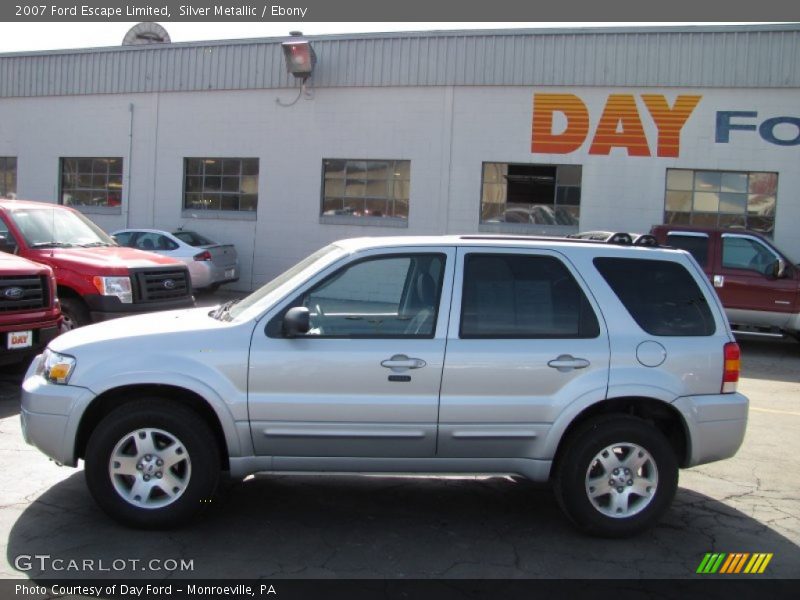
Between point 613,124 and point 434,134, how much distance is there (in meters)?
3.80

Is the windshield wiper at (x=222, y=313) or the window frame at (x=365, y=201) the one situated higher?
the window frame at (x=365, y=201)

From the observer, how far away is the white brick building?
15719 millimetres

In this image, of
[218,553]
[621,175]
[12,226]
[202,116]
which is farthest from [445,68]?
[218,553]

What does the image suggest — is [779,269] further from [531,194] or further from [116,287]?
[116,287]

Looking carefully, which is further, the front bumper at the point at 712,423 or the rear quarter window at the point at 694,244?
the rear quarter window at the point at 694,244

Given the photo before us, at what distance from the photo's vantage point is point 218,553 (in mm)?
4281

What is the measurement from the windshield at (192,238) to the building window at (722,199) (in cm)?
1000

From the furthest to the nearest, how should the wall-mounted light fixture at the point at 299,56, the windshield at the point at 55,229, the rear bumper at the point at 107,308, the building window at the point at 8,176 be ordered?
1. the building window at the point at 8,176
2. the wall-mounted light fixture at the point at 299,56
3. the windshield at the point at 55,229
4. the rear bumper at the point at 107,308

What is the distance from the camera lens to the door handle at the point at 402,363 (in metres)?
4.49

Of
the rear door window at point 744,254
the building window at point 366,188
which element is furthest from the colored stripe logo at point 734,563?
the building window at point 366,188

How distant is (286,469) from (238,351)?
752 mm

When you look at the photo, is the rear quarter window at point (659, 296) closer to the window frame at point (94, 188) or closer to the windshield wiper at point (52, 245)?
the windshield wiper at point (52, 245)

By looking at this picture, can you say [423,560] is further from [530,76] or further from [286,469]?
[530,76]

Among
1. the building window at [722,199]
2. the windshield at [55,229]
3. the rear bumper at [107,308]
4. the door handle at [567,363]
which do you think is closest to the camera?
the door handle at [567,363]
